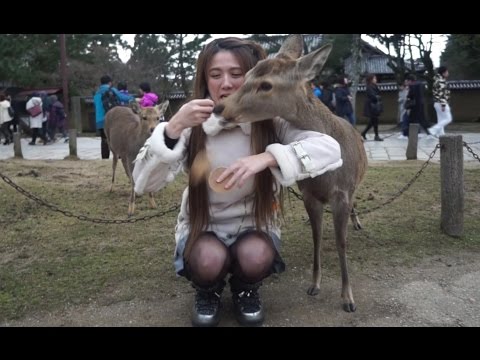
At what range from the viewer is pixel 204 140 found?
7.97 feet

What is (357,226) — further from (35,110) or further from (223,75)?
(35,110)

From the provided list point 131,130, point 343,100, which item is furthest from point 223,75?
point 343,100

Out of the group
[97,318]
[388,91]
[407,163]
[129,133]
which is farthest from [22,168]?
[388,91]

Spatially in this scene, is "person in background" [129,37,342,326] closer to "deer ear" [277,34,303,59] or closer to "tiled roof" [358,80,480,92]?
"deer ear" [277,34,303,59]

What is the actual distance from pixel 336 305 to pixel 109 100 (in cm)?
684

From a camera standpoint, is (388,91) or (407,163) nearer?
(407,163)

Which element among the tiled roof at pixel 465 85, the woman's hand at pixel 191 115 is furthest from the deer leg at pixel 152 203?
the tiled roof at pixel 465 85

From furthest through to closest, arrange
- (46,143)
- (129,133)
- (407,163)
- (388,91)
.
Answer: (388,91) < (46,143) < (407,163) < (129,133)

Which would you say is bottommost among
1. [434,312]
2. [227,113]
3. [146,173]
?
[434,312]

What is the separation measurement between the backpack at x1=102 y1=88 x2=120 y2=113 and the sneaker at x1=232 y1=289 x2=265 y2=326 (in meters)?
6.66

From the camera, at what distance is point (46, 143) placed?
48.2 ft

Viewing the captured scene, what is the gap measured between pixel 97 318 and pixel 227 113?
1.50 m

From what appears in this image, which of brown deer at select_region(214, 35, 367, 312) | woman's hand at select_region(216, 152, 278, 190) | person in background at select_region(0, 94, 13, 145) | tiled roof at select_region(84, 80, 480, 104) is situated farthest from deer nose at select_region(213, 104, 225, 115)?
tiled roof at select_region(84, 80, 480, 104)

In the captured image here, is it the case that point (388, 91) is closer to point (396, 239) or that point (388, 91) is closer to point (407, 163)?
point (407, 163)
